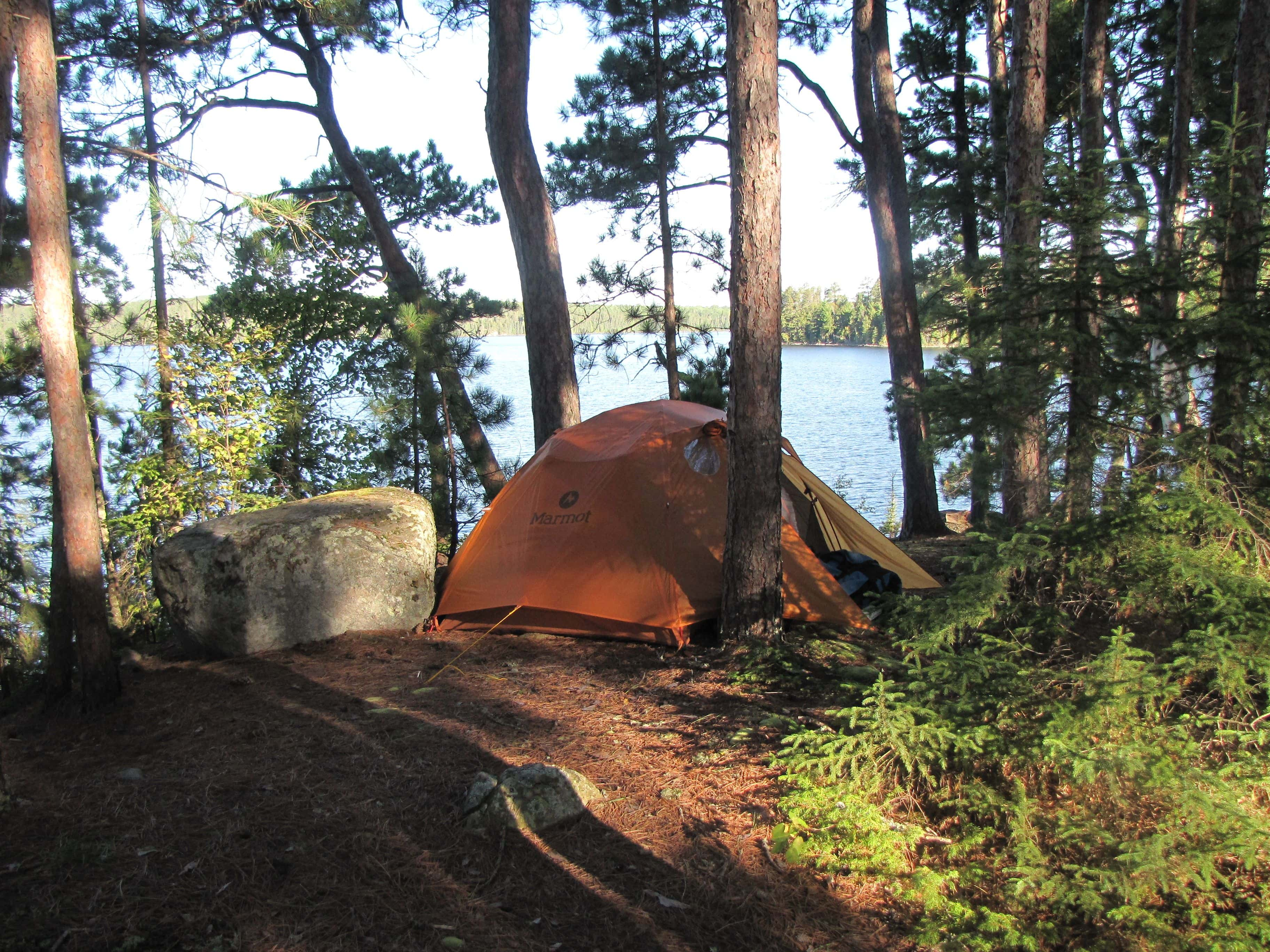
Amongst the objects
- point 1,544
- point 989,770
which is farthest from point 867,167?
point 1,544

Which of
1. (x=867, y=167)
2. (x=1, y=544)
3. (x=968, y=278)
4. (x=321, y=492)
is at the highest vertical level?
(x=867, y=167)

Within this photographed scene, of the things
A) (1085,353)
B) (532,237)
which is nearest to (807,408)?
(532,237)

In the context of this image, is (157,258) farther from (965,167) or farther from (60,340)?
(965,167)

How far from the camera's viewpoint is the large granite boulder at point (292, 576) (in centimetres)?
593

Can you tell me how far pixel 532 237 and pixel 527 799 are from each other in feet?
22.4

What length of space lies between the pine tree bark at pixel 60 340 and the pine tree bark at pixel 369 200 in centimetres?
512

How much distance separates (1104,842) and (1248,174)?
122 inches

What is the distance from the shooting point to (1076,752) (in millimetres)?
2809

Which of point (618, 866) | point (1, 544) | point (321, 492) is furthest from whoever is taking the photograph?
point (1, 544)

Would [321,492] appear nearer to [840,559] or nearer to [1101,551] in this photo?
[840,559]

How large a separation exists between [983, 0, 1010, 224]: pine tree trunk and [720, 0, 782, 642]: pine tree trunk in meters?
6.99

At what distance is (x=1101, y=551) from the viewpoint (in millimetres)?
3613

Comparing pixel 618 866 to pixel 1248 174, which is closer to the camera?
pixel 618 866

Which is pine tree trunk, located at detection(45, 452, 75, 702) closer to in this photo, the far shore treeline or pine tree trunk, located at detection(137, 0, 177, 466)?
pine tree trunk, located at detection(137, 0, 177, 466)
